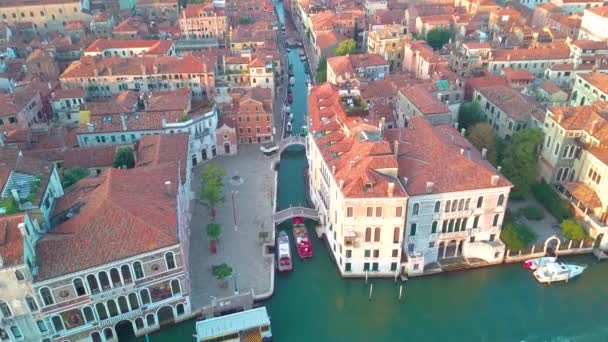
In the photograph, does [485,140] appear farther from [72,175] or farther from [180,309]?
[72,175]

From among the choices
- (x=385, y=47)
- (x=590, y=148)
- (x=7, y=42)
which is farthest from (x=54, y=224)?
(x=7, y=42)

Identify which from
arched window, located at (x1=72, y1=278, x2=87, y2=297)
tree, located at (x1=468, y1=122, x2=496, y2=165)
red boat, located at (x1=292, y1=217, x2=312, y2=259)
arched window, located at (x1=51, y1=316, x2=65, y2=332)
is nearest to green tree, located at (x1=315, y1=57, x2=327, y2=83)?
tree, located at (x1=468, y1=122, x2=496, y2=165)

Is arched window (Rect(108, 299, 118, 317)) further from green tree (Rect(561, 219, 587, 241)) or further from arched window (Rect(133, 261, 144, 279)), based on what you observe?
green tree (Rect(561, 219, 587, 241))

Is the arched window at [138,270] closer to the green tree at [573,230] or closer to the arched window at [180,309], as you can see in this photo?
the arched window at [180,309]

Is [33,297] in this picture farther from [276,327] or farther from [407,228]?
[407,228]

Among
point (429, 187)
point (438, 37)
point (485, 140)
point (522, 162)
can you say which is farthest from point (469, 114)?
point (438, 37)

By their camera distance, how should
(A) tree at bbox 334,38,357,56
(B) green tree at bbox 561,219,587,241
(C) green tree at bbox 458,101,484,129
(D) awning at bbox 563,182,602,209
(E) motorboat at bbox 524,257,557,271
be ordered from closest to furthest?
1. (E) motorboat at bbox 524,257,557,271
2. (B) green tree at bbox 561,219,587,241
3. (D) awning at bbox 563,182,602,209
4. (C) green tree at bbox 458,101,484,129
5. (A) tree at bbox 334,38,357,56
